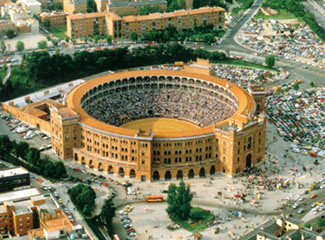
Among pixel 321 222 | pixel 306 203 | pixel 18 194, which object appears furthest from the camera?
pixel 306 203

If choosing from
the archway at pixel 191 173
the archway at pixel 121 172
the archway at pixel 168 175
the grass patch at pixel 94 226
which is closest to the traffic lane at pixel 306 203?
the archway at pixel 191 173

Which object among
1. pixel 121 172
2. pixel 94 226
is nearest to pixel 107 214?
pixel 94 226

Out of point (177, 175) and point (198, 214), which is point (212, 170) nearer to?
point (177, 175)

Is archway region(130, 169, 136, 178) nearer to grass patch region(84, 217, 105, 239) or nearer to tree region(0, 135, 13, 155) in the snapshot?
grass patch region(84, 217, 105, 239)

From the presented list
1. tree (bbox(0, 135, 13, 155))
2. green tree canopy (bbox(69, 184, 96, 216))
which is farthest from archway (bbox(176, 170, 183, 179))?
tree (bbox(0, 135, 13, 155))

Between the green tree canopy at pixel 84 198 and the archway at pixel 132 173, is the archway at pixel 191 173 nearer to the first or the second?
the archway at pixel 132 173

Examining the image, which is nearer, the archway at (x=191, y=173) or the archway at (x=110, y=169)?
the archway at (x=191, y=173)

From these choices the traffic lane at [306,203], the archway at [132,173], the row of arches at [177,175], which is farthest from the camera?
the archway at [132,173]

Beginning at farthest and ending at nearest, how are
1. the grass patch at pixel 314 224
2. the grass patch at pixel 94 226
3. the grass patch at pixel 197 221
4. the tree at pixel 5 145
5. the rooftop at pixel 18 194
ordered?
the tree at pixel 5 145 → the rooftop at pixel 18 194 → the grass patch at pixel 197 221 → the grass patch at pixel 314 224 → the grass patch at pixel 94 226
